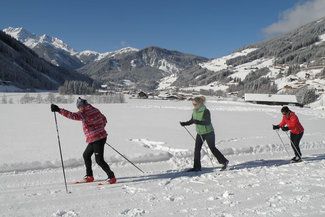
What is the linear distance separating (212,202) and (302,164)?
429 centimetres

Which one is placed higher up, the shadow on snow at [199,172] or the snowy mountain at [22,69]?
the snowy mountain at [22,69]

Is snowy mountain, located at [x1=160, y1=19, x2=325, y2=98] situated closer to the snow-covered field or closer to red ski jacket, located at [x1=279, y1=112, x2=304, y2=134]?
red ski jacket, located at [x1=279, y1=112, x2=304, y2=134]

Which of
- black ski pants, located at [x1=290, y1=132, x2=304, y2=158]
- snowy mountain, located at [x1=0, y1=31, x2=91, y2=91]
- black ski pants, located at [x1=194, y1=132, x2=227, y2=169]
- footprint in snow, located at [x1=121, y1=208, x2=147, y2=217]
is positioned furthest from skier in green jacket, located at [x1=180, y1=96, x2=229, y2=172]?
snowy mountain, located at [x1=0, y1=31, x2=91, y2=91]

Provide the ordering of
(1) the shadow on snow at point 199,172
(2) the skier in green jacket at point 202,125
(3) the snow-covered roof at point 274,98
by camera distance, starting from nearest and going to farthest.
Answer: (1) the shadow on snow at point 199,172 < (2) the skier in green jacket at point 202,125 < (3) the snow-covered roof at point 274,98

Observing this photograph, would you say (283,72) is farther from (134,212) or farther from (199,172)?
(134,212)

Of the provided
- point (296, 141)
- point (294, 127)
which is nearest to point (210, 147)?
point (294, 127)

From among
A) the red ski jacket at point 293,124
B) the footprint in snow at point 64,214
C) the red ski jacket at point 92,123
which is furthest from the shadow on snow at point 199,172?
the footprint in snow at point 64,214

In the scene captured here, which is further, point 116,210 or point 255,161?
point 255,161

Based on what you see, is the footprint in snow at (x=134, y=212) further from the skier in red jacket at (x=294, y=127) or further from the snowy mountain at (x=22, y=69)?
the snowy mountain at (x=22, y=69)

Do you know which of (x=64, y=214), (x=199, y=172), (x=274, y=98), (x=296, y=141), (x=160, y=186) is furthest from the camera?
(x=274, y=98)

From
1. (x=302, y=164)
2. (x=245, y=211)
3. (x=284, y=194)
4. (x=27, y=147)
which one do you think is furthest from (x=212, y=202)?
(x=27, y=147)

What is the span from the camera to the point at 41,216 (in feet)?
10.8

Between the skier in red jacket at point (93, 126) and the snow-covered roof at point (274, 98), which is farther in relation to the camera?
the snow-covered roof at point (274, 98)

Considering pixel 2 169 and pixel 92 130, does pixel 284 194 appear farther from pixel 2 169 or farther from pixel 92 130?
pixel 2 169
